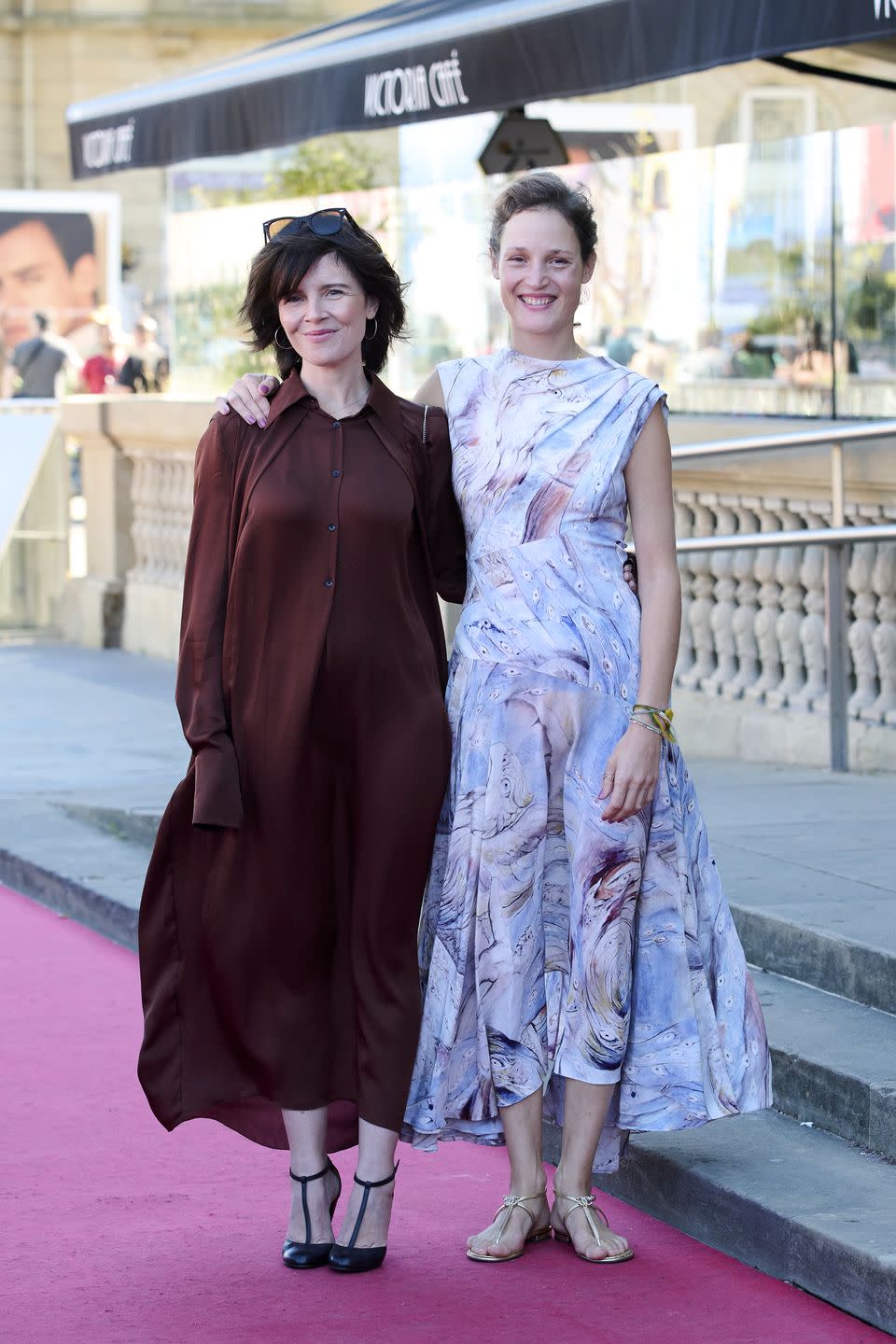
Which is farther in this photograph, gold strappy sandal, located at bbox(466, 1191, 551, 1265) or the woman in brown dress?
gold strappy sandal, located at bbox(466, 1191, 551, 1265)

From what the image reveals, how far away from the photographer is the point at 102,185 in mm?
40219

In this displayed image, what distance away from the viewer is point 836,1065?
181 inches

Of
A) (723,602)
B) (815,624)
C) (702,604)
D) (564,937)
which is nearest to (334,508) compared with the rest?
(564,937)

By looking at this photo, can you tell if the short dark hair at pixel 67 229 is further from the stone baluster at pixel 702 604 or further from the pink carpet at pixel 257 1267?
the pink carpet at pixel 257 1267

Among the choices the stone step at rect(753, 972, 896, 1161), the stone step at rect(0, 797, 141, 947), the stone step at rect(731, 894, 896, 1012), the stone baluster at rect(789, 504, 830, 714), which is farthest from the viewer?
the stone baluster at rect(789, 504, 830, 714)

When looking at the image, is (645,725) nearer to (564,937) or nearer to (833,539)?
(564,937)

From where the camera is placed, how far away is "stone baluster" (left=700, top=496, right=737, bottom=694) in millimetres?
8789

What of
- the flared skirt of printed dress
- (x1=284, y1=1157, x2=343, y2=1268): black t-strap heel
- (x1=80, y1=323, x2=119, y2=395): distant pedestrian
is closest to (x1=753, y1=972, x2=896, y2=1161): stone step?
the flared skirt of printed dress

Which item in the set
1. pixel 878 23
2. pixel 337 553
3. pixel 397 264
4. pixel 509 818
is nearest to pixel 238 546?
pixel 337 553

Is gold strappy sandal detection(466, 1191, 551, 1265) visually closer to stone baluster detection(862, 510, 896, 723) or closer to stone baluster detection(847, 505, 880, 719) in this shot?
stone baluster detection(862, 510, 896, 723)

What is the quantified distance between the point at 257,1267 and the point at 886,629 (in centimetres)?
428

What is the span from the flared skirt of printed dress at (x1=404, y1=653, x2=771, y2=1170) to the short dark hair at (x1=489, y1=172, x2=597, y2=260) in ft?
2.53

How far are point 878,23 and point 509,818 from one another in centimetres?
311

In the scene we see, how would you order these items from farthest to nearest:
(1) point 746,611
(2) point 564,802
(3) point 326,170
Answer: (3) point 326,170, (1) point 746,611, (2) point 564,802
